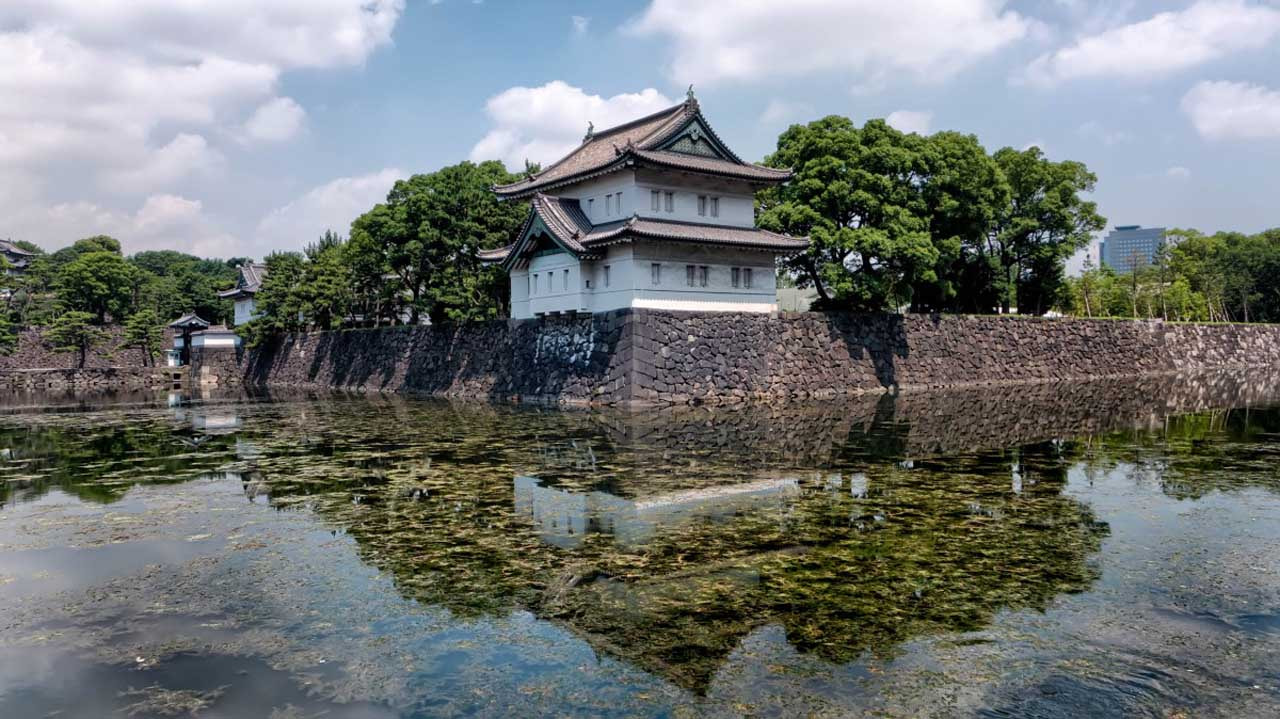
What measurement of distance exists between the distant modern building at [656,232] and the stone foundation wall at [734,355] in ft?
3.06

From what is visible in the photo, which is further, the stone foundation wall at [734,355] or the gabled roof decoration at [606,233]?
the stone foundation wall at [734,355]

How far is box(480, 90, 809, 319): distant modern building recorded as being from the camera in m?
28.1

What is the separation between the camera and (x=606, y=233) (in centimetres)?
2725

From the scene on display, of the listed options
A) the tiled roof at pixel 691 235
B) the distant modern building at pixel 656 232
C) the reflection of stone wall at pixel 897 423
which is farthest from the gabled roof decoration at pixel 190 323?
the reflection of stone wall at pixel 897 423

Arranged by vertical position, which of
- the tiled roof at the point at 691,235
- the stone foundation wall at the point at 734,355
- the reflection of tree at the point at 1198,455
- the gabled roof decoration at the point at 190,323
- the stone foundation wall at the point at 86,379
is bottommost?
the reflection of tree at the point at 1198,455

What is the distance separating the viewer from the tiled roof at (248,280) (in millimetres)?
55281

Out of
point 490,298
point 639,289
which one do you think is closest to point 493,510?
point 639,289

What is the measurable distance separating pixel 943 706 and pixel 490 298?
34489mm

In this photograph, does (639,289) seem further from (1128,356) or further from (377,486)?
(1128,356)

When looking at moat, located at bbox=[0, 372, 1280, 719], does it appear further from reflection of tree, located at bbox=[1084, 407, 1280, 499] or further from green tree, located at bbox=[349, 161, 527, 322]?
green tree, located at bbox=[349, 161, 527, 322]

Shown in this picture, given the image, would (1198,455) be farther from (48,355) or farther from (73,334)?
(48,355)

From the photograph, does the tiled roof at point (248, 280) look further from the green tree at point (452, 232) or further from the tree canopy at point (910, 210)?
the tree canopy at point (910, 210)

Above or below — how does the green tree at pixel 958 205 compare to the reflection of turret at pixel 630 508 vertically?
above

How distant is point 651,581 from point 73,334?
185ft
